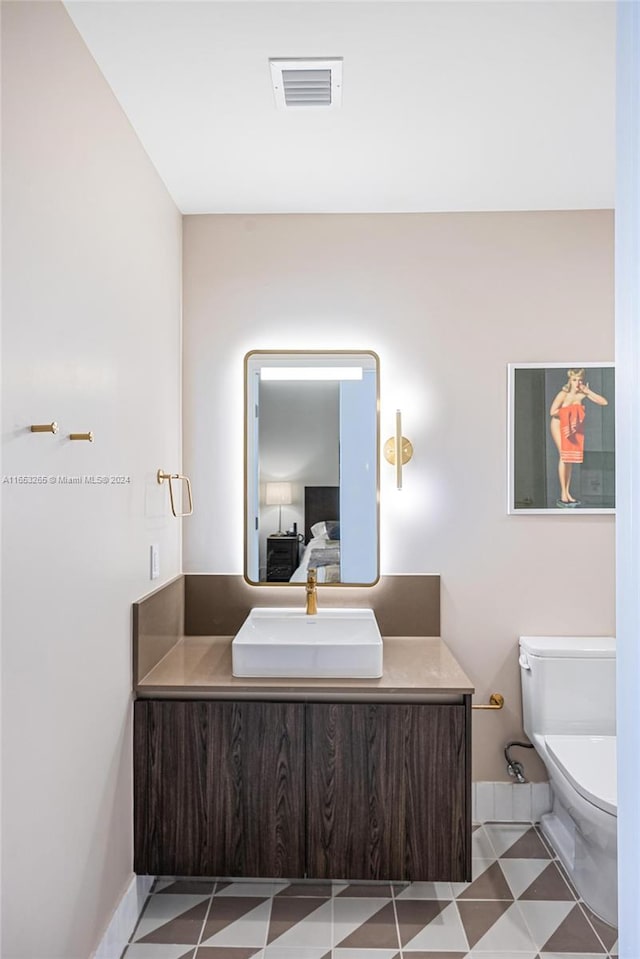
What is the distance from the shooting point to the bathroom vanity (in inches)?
86.0

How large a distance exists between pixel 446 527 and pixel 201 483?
1002 mm

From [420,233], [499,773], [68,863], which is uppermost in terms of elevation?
[420,233]

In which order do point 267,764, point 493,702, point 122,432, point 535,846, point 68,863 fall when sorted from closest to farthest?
point 68,863 < point 122,432 < point 267,764 < point 535,846 < point 493,702

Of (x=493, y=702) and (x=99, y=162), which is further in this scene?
(x=493, y=702)

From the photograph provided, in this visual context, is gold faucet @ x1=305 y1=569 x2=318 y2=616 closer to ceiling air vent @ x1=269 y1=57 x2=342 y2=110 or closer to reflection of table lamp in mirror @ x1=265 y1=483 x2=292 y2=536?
reflection of table lamp in mirror @ x1=265 y1=483 x2=292 y2=536

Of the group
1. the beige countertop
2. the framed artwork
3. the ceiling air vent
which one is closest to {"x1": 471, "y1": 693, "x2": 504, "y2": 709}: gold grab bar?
Result: the beige countertop

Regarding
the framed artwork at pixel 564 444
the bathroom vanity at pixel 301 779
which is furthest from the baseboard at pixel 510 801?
the framed artwork at pixel 564 444

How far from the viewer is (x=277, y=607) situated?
9.27 feet

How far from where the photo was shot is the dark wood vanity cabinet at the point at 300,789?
2.18 meters

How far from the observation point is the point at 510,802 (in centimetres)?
279

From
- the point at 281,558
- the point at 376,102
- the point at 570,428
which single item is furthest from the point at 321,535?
the point at 376,102

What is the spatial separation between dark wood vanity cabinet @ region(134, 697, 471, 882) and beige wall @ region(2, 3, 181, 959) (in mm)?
127

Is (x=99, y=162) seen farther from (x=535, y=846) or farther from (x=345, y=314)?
(x=535, y=846)

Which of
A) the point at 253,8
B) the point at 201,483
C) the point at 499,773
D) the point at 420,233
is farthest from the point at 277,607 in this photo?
the point at 253,8
